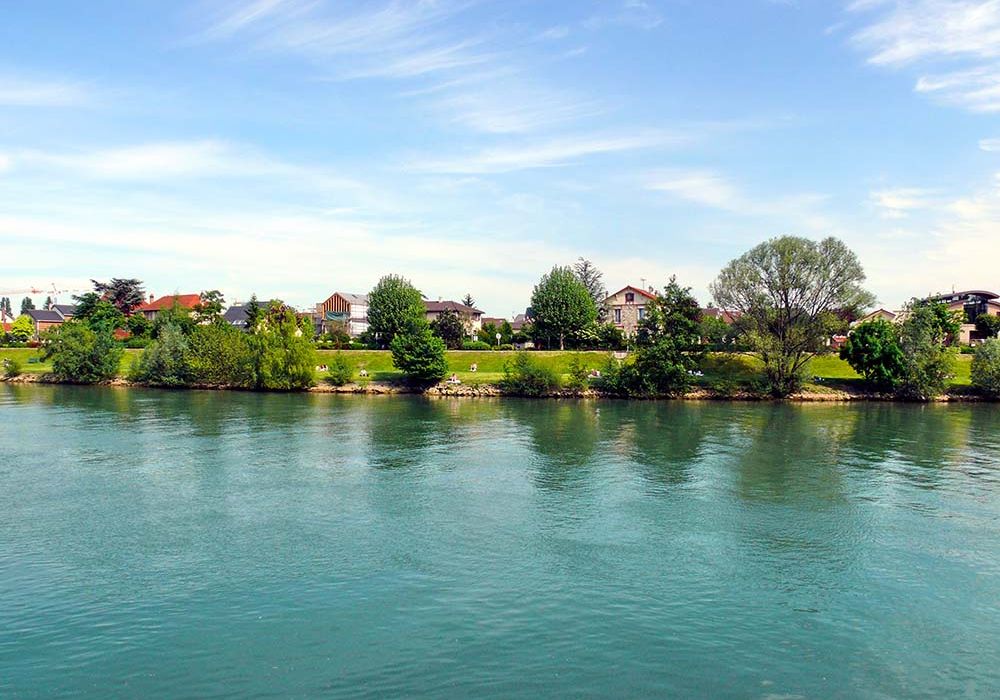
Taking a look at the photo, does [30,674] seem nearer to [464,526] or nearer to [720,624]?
[464,526]

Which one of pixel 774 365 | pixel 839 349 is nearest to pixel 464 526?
pixel 774 365

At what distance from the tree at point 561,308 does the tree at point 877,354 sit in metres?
45.9

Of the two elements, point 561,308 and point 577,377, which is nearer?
point 577,377

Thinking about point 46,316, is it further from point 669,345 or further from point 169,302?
point 669,345

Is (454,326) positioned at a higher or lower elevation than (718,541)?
higher

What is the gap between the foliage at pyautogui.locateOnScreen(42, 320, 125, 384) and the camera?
10675 cm

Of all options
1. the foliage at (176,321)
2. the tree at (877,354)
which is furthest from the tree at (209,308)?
the tree at (877,354)

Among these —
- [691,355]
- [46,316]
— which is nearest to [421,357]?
[691,355]

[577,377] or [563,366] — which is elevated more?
[563,366]

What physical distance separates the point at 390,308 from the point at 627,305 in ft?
143

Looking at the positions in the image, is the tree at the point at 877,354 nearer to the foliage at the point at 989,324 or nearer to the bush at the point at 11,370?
the foliage at the point at 989,324

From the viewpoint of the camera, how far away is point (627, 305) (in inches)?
5379

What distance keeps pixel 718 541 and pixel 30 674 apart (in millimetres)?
23658

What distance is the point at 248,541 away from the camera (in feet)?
97.2
